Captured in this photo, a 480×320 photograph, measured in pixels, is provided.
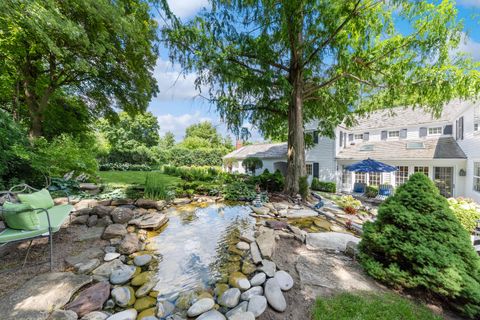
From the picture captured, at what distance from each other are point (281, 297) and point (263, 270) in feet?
1.81

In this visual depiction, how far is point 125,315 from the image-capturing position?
221cm

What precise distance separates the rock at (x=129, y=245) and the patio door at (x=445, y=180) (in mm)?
14910

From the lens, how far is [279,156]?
53.6ft

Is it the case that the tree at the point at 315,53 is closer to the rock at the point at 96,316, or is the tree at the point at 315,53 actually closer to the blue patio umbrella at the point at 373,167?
the blue patio umbrella at the point at 373,167

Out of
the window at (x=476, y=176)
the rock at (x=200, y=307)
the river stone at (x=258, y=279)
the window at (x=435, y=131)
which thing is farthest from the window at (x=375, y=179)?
the rock at (x=200, y=307)

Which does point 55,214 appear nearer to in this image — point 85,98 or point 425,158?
point 85,98

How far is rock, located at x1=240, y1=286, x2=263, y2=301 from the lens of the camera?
2.50 metres

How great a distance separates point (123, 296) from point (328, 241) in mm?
3738

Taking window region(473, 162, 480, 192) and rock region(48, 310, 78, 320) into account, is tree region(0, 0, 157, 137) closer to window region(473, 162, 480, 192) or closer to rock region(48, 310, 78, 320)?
rock region(48, 310, 78, 320)

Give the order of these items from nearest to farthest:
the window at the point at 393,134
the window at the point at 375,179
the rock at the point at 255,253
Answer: the rock at the point at 255,253
the window at the point at 375,179
the window at the point at 393,134

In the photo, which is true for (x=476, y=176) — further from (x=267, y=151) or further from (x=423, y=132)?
(x=267, y=151)

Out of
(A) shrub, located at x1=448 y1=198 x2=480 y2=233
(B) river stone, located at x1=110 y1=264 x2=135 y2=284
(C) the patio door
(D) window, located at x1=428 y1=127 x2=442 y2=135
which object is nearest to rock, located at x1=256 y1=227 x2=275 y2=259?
(B) river stone, located at x1=110 y1=264 x2=135 y2=284

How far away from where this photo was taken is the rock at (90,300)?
2.22 meters

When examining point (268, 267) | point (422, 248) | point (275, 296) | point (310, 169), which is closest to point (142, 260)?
point (268, 267)
